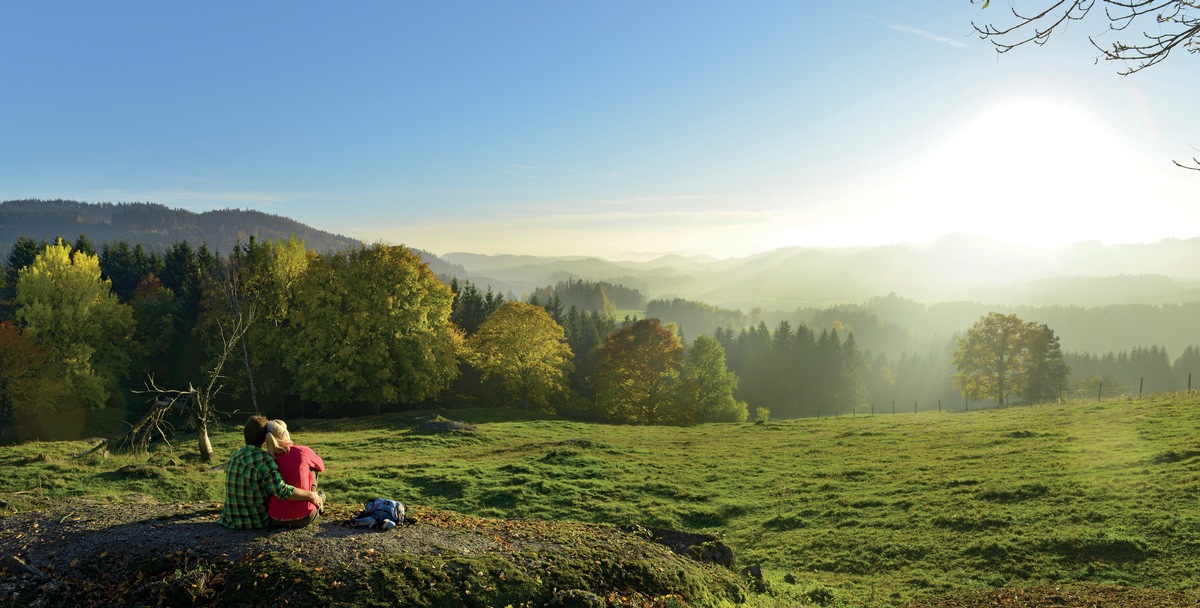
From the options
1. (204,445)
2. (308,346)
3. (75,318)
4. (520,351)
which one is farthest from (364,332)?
(75,318)

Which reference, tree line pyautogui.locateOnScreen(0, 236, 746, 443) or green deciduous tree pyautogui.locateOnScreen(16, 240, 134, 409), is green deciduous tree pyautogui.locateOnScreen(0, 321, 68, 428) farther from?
green deciduous tree pyautogui.locateOnScreen(16, 240, 134, 409)

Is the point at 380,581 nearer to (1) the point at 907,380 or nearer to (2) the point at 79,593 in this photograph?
(2) the point at 79,593

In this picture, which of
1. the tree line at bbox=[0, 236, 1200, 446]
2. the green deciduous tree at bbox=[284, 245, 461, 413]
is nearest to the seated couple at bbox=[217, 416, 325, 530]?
the tree line at bbox=[0, 236, 1200, 446]

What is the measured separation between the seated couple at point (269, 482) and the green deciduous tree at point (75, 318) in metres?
51.0

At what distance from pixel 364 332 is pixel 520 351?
1475 cm

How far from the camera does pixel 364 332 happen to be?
47125 millimetres

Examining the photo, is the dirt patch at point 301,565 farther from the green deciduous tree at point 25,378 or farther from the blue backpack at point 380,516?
the green deciduous tree at point 25,378

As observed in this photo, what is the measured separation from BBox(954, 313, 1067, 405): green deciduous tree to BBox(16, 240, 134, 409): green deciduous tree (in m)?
90.4

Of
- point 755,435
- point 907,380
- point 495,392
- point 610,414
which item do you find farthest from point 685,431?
point 907,380

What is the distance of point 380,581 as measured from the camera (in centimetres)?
942

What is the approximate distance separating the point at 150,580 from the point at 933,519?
67.3 feet

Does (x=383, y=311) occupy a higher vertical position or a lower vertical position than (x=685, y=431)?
higher

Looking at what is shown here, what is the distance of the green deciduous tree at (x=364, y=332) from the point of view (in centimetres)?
4697

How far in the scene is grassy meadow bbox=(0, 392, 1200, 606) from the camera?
50.0 ft
